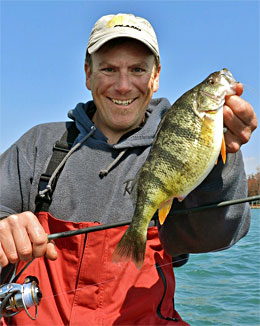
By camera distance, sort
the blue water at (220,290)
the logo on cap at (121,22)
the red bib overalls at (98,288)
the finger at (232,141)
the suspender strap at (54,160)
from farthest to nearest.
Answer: the blue water at (220,290), the logo on cap at (121,22), the suspender strap at (54,160), the red bib overalls at (98,288), the finger at (232,141)

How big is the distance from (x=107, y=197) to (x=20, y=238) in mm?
987

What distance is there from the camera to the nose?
3.38 metres

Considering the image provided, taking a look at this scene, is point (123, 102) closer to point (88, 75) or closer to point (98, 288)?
point (88, 75)

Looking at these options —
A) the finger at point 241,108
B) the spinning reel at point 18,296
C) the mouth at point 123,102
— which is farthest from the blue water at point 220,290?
the finger at point 241,108

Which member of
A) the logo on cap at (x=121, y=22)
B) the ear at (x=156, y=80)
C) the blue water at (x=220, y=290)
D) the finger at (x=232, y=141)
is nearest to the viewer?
the finger at (x=232, y=141)

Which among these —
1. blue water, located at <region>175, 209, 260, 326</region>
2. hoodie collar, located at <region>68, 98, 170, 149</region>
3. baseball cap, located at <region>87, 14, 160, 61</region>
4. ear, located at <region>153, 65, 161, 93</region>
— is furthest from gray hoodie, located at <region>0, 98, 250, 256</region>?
blue water, located at <region>175, 209, 260, 326</region>

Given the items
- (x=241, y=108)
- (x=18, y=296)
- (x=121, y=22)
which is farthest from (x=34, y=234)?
(x=121, y=22)

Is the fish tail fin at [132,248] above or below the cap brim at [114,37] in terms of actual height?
below

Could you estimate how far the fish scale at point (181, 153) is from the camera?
2.04 metres

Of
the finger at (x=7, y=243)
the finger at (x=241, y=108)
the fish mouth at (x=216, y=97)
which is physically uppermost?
the fish mouth at (x=216, y=97)

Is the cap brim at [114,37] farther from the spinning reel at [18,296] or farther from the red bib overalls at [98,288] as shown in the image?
the spinning reel at [18,296]

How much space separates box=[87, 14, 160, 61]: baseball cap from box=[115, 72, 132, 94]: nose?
30 centimetres

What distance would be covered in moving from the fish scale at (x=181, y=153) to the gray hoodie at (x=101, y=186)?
1.52ft

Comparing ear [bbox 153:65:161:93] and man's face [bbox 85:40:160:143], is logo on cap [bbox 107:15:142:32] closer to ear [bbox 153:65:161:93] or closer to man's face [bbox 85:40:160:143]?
man's face [bbox 85:40:160:143]
